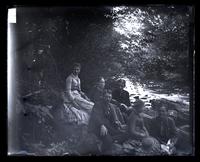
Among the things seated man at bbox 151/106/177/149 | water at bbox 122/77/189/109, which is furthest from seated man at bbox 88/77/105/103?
seated man at bbox 151/106/177/149

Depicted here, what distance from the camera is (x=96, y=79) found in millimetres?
1510

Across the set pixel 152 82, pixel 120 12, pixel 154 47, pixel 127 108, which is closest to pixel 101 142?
pixel 127 108

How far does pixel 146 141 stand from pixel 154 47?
51cm

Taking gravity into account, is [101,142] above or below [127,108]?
below

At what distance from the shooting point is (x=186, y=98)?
150 cm

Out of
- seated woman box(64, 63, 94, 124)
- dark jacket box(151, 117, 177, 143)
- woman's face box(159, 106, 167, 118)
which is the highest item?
seated woman box(64, 63, 94, 124)

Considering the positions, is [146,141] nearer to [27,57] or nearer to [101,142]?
[101,142]

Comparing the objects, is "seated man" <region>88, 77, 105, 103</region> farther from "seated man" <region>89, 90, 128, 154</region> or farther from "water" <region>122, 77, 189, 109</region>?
"water" <region>122, 77, 189, 109</region>

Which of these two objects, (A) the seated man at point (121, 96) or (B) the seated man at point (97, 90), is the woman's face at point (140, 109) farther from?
(B) the seated man at point (97, 90)

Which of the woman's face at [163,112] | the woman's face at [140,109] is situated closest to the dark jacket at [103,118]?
the woman's face at [140,109]

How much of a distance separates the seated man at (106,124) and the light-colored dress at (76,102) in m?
0.04

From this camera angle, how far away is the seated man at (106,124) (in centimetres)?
150

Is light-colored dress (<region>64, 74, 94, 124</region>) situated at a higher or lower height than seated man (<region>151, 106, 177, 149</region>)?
higher

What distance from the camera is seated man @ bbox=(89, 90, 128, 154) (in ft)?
4.92
